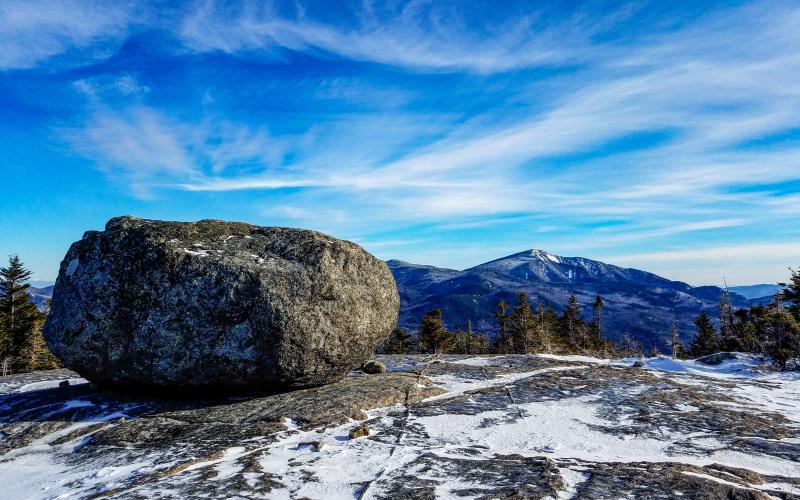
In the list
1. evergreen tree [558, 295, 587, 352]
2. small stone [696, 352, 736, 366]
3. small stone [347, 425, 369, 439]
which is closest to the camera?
small stone [347, 425, 369, 439]

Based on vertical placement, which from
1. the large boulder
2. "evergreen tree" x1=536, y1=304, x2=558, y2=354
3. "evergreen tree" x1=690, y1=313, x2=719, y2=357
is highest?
the large boulder

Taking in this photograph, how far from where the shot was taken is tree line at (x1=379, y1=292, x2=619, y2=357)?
54375mm

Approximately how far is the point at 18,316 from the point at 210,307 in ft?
143

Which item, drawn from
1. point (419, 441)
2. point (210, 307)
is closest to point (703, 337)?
point (419, 441)

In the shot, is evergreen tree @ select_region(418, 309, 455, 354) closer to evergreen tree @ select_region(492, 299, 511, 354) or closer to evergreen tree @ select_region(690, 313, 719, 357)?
evergreen tree @ select_region(492, 299, 511, 354)

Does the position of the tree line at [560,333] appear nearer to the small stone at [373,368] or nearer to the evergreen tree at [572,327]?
the evergreen tree at [572,327]

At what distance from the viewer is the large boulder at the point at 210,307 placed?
11.7 m

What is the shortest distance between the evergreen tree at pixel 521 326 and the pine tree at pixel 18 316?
5004 centimetres

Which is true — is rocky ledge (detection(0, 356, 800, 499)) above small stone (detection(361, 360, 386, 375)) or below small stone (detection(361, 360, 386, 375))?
below

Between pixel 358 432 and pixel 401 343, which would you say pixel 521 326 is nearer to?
pixel 401 343

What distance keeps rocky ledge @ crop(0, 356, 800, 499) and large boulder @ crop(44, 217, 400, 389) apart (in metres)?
0.97

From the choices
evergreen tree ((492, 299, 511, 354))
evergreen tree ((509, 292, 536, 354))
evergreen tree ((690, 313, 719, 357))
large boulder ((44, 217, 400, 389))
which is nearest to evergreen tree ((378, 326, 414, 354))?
evergreen tree ((492, 299, 511, 354))

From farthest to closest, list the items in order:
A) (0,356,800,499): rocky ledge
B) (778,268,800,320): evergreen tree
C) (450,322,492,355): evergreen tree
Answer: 1. (450,322,492,355): evergreen tree
2. (778,268,800,320): evergreen tree
3. (0,356,800,499): rocky ledge

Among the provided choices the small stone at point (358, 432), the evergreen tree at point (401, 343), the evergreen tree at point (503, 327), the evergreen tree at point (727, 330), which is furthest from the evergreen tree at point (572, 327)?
the small stone at point (358, 432)
